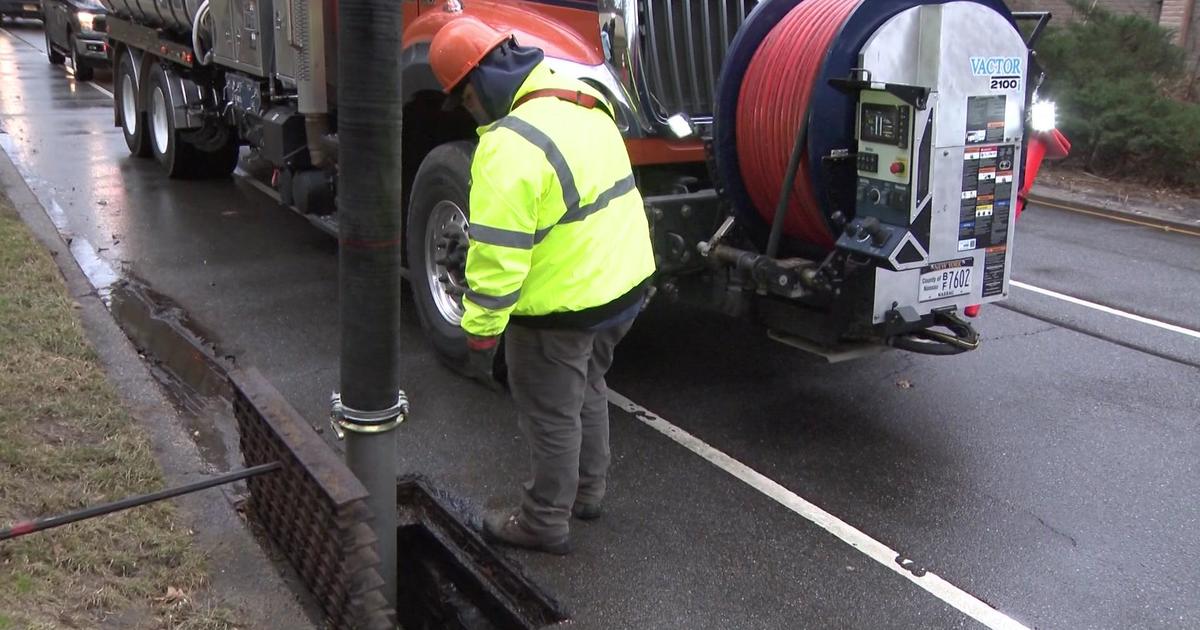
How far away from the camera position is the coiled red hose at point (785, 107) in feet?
14.4

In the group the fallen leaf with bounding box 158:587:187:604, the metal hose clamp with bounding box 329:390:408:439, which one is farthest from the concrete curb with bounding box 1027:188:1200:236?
the fallen leaf with bounding box 158:587:187:604

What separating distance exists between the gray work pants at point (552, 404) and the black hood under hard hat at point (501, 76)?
0.76 m

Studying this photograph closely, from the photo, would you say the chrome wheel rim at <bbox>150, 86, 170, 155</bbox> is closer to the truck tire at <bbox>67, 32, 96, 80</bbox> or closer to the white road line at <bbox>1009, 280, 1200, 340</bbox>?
the white road line at <bbox>1009, 280, 1200, 340</bbox>

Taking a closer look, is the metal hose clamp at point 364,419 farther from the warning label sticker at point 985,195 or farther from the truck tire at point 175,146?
the truck tire at point 175,146

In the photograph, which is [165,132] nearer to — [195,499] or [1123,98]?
[195,499]

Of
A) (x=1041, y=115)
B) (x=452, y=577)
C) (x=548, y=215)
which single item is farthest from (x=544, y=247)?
(x=1041, y=115)

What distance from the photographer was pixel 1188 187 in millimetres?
12789

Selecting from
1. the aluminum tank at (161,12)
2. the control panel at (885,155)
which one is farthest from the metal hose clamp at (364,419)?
the aluminum tank at (161,12)

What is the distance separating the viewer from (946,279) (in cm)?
442

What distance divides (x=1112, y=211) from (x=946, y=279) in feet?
27.4

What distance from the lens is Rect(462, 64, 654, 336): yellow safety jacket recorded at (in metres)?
3.39

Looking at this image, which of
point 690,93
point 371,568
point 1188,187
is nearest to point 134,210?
point 690,93

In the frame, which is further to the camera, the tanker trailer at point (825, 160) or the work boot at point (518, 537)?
the tanker trailer at point (825, 160)

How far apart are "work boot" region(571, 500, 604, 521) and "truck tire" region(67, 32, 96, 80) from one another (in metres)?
17.8
